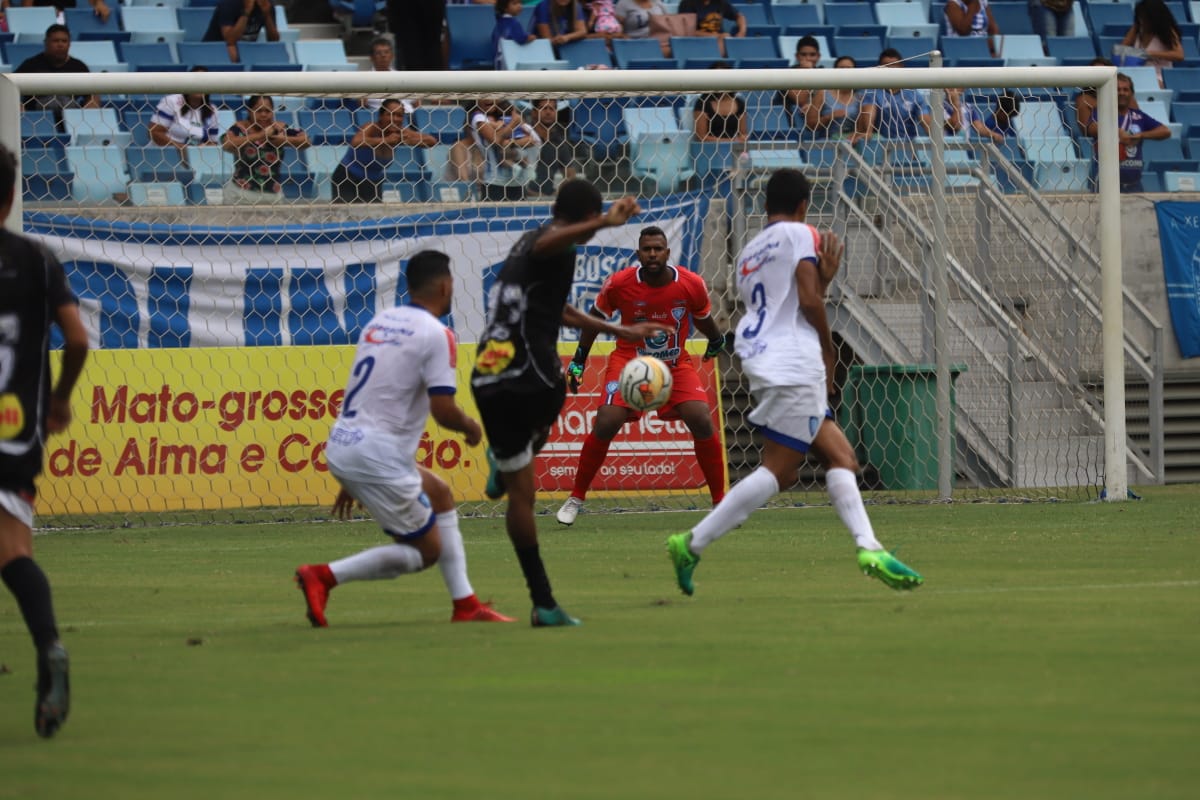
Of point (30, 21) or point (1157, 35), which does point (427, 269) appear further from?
point (1157, 35)

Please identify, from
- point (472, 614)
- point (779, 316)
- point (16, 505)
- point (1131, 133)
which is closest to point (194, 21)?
point (1131, 133)

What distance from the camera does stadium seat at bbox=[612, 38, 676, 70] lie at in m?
21.0

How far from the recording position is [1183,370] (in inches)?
800

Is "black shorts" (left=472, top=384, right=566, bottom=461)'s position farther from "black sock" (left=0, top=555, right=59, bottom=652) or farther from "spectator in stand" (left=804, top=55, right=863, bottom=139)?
"spectator in stand" (left=804, top=55, right=863, bottom=139)

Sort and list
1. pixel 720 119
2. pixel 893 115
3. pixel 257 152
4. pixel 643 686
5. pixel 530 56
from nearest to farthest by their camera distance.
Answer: pixel 643 686
pixel 257 152
pixel 720 119
pixel 893 115
pixel 530 56

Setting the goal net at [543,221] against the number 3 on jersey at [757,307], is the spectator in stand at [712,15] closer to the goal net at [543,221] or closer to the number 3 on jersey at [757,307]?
the goal net at [543,221]

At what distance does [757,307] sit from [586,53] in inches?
502

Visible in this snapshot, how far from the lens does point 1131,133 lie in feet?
70.3

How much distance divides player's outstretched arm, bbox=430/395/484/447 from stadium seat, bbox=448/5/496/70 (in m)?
13.9

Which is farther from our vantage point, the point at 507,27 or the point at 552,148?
the point at 507,27

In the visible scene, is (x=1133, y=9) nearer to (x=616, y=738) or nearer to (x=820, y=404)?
(x=820, y=404)

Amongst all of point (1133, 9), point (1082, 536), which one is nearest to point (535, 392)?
point (1082, 536)

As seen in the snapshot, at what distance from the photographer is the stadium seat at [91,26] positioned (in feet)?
67.1

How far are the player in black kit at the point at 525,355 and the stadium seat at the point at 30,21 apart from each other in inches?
520
